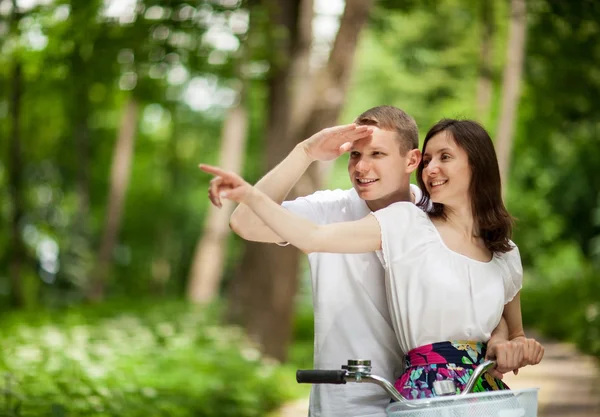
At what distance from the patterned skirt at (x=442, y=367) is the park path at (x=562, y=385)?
652cm

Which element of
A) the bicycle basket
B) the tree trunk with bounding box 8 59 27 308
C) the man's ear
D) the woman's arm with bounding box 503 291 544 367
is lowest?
the bicycle basket

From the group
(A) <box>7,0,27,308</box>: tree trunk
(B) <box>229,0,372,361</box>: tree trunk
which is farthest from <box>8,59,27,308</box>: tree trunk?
(B) <box>229,0,372,361</box>: tree trunk

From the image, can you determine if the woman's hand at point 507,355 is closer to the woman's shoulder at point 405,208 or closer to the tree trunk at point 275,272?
the woman's shoulder at point 405,208

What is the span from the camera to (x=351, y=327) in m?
3.39

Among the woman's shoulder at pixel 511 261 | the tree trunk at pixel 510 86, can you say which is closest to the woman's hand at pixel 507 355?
the woman's shoulder at pixel 511 261

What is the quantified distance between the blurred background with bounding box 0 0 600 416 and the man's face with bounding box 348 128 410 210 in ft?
1.08

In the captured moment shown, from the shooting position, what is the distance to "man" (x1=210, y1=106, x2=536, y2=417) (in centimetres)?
327

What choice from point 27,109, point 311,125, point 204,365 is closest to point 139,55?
point 311,125

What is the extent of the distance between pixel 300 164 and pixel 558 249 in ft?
104

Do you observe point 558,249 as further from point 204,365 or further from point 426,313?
point 426,313

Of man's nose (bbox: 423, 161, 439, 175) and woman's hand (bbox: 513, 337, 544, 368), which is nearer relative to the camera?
woman's hand (bbox: 513, 337, 544, 368)

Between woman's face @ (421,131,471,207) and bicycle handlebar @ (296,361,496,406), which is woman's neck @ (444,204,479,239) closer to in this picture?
woman's face @ (421,131,471,207)

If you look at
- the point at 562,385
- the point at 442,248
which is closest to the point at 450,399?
the point at 442,248

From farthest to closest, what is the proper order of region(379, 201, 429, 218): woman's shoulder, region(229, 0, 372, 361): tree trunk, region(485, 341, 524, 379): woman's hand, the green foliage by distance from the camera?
region(229, 0, 372, 361): tree trunk → the green foliage → region(379, 201, 429, 218): woman's shoulder → region(485, 341, 524, 379): woman's hand
